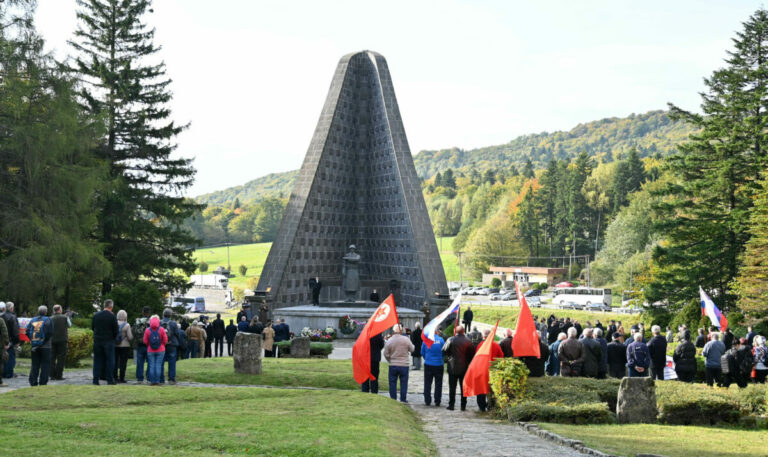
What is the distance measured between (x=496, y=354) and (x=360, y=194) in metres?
27.1

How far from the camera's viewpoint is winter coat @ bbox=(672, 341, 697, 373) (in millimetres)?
15180

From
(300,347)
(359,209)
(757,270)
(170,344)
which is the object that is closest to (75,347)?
(170,344)

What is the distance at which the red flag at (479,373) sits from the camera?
42.4 ft

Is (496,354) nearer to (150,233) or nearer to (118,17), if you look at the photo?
(150,233)

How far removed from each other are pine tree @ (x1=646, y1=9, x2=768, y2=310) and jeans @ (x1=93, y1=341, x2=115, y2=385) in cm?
2904

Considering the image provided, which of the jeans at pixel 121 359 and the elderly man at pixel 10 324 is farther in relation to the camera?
the jeans at pixel 121 359

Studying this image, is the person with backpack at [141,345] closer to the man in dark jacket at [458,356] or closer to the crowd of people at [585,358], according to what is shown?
the crowd of people at [585,358]

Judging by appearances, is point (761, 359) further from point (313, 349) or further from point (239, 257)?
point (239, 257)

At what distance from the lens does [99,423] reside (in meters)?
9.00

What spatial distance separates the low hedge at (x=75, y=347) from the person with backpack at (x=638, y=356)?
13491mm

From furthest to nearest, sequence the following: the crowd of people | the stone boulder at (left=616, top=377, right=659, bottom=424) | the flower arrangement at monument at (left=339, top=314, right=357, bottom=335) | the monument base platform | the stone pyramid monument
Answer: the stone pyramid monument < the monument base platform < the flower arrangement at monument at (left=339, top=314, right=357, bottom=335) < the crowd of people < the stone boulder at (left=616, top=377, right=659, bottom=424)

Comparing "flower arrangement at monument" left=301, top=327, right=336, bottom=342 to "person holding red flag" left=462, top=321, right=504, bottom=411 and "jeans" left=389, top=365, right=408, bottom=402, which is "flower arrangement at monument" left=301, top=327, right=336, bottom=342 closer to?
"jeans" left=389, top=365, right=408, bottom=402

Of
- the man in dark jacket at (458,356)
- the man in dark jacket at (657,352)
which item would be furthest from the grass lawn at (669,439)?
the man in dark jacket at (657,352)

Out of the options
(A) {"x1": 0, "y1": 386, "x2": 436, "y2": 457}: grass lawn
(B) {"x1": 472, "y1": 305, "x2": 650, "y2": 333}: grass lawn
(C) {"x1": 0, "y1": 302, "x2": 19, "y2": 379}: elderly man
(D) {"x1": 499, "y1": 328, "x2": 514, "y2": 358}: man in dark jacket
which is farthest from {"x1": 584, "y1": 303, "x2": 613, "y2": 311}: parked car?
(C) {"x1": 0, "y1": 302, "x2": 19, "y2": 379}: elderly man
